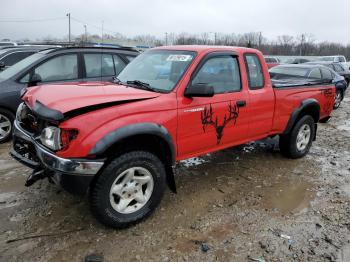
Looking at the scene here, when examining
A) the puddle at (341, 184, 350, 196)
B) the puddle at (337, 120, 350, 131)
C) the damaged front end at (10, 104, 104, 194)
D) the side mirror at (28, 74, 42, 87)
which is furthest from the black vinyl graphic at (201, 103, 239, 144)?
the puddle at (337, 120, 350, 131)

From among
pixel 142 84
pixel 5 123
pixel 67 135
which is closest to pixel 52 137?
pixel 67 135

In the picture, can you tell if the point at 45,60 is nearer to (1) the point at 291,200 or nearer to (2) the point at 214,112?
(2) the point at 214,112

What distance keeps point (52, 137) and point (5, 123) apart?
3.72 meters

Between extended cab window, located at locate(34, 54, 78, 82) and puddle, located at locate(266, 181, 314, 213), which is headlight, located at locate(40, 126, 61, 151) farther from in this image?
extended cab window, located at locate(34, 54, 78, 82)

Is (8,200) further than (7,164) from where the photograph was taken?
No

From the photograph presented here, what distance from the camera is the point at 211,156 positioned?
5.95 metres

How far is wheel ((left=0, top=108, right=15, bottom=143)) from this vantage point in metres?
6.18

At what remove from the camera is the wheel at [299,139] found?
18.6 feet

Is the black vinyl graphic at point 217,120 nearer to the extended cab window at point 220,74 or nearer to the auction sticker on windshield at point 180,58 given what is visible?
the extended cab window at point 220,74

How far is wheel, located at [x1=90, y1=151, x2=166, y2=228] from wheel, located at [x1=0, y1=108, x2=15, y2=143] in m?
3.82

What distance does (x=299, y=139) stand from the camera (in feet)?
19.5

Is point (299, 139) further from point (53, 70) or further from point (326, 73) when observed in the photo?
point (326, 73)

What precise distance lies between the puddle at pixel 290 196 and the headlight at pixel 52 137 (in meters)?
2.66

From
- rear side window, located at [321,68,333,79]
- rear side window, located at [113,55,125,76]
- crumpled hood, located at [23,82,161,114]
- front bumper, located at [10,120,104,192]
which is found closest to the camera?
front bumper, located at [10,120,104,192]
